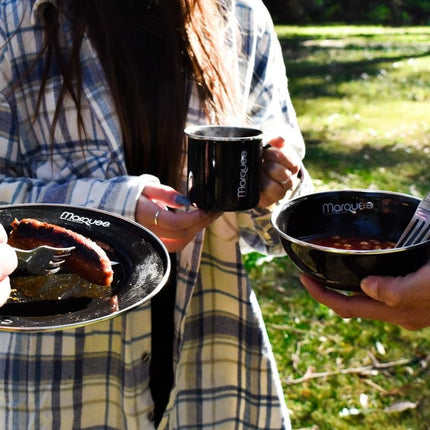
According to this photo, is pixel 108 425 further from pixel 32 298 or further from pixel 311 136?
pixel 311 136

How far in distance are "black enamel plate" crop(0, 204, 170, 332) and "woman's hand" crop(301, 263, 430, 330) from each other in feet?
1.56

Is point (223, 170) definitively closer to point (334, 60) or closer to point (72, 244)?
point (72, 244)

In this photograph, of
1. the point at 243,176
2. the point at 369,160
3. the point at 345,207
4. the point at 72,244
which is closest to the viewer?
the point at 72,244

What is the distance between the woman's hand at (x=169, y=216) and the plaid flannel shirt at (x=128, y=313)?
39mm

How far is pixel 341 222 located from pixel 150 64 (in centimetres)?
78

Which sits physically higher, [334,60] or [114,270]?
[114,270]

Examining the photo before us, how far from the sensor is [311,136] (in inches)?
339

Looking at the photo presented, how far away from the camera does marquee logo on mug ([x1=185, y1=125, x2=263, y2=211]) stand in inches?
74.0

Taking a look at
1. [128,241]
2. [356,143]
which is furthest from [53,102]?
[356,143]

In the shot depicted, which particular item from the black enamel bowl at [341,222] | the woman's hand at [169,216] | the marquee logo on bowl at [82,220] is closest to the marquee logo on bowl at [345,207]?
the black enamel bowl at [341,222]

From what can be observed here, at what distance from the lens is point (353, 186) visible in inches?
269

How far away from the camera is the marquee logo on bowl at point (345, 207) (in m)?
2.01

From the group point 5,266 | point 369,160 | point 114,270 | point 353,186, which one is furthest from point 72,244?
point 369,160

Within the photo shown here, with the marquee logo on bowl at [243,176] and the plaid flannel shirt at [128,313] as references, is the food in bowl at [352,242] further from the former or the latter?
the plaid flannel shirt at [128,313]
